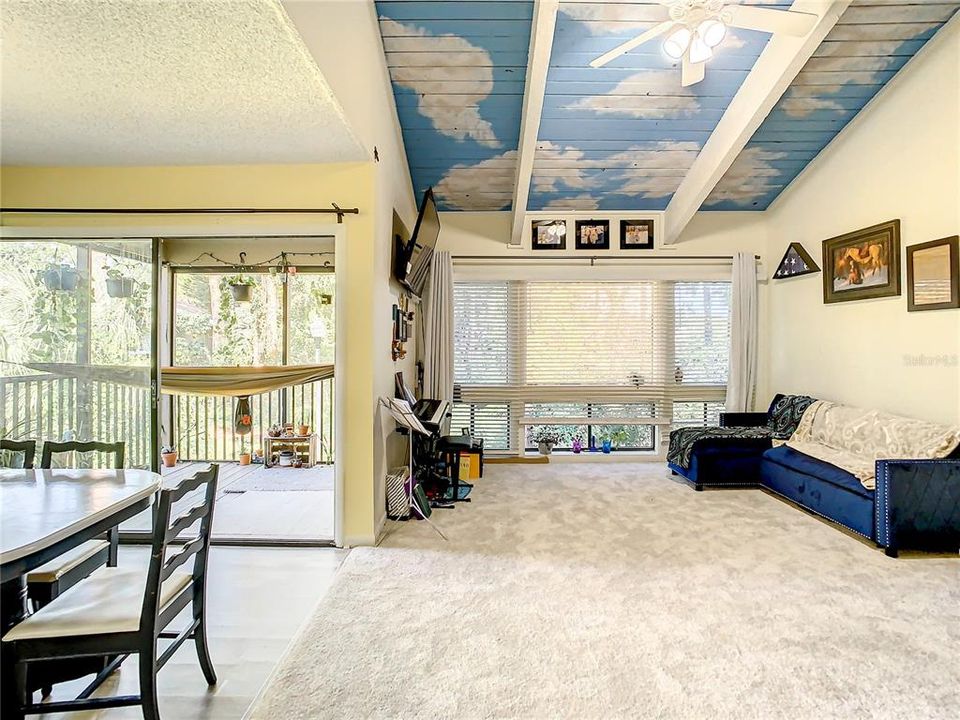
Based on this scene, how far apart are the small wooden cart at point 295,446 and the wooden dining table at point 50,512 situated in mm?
3179

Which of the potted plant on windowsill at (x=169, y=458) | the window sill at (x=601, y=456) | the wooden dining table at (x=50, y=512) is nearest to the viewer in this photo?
the wooden dining table at (x=50, y=512)

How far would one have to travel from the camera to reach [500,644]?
2.04m

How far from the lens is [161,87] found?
216 centimetres

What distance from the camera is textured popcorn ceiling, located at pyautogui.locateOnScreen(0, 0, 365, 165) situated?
171cm

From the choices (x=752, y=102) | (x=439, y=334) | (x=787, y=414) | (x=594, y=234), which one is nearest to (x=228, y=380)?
(x=439, y=334)

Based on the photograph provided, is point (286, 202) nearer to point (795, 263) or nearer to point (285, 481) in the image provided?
point (285, 481)

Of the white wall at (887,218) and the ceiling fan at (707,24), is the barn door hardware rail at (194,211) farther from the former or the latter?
the white wall at (887,218)

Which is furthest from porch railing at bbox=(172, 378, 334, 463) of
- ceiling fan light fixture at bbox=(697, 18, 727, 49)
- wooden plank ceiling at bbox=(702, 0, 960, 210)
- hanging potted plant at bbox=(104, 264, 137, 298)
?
wooden plank ceiling at bbox=(702, 0, 960, 210)

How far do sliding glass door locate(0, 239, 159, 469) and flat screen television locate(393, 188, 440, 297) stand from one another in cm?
163

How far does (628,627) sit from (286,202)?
9.98 ft

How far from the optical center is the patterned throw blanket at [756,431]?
14.5 feet

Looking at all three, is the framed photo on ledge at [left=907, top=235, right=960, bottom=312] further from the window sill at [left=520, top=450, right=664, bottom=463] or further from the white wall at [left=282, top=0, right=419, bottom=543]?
the white wall at [left=282, top=0, right=419, bottom=543]

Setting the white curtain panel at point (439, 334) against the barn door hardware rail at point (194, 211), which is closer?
the barn door hardware rail at point (194, 211)

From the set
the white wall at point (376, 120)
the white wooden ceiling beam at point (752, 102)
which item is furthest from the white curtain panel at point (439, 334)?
the white wooden ceiling beam at point (752, 102)
